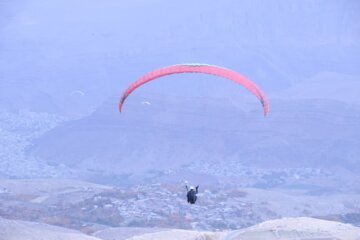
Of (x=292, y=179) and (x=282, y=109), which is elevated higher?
(x=282, y=109)

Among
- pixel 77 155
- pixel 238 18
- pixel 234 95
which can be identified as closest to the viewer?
pixel 77 155

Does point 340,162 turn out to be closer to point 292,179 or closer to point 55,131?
point 292,179

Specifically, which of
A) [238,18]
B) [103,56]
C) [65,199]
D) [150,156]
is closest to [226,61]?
[238,18]

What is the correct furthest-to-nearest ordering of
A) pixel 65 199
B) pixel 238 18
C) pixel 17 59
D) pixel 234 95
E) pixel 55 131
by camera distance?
pixel 17 59
pixel 238 18
pixel 234 95
pixel 55 131
pixel 65 199

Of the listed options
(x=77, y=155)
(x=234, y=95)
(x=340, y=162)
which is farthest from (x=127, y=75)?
(x=340, y=162)

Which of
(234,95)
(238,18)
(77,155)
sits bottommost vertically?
(77,155)

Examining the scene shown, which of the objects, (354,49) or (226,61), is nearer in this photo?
(226,61)

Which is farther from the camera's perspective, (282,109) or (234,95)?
(234,95)

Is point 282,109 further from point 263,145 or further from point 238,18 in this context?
point 238,18

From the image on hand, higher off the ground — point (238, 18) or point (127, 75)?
point (238, 18)
